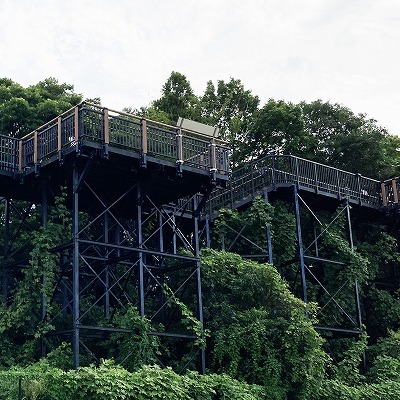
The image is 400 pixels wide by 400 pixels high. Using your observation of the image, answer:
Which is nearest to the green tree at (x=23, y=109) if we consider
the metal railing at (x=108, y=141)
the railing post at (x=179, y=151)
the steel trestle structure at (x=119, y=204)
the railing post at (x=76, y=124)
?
the steel trestle structure at (x=119, y=204)

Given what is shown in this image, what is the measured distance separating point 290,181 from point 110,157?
10.0 meters

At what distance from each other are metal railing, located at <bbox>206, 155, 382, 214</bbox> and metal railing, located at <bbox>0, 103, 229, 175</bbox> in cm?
503

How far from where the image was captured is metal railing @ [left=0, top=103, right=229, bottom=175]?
88.3 feet

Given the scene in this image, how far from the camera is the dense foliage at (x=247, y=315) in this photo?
2520 cm

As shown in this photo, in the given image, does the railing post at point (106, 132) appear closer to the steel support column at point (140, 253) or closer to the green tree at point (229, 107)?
the steel support column at point (140, 253)

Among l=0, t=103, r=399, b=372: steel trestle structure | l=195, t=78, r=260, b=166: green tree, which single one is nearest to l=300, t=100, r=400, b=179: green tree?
l=195, t=78, r=260, b=166: green tree

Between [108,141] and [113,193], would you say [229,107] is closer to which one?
[113,193]

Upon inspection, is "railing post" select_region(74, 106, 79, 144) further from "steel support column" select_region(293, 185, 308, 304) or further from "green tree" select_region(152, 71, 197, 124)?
"green tree" select_region(152, 71, 197, 124)

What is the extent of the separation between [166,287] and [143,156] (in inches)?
186

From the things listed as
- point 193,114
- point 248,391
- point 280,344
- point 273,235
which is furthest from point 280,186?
point 193,114

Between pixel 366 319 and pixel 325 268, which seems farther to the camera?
pixel 366 319

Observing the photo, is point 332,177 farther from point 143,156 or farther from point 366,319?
point 143,156

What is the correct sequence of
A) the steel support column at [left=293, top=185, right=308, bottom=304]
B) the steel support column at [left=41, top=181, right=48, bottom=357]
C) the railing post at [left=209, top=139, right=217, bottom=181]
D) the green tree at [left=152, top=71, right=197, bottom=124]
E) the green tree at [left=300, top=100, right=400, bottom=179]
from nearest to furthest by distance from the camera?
the steel support column at [left=41, top=181, right=48, bottom=357]
the railing post at [left=209, top=139, right=217, bottom=181]
the steel support column at [left=293, top=185, right=308, bottom=304]
the green tree at [left=300, top=100, right=400, bottom=179]
the green tree at [left=152, top=71, right=197, bottom=124]

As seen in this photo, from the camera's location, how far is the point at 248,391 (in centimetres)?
2736
